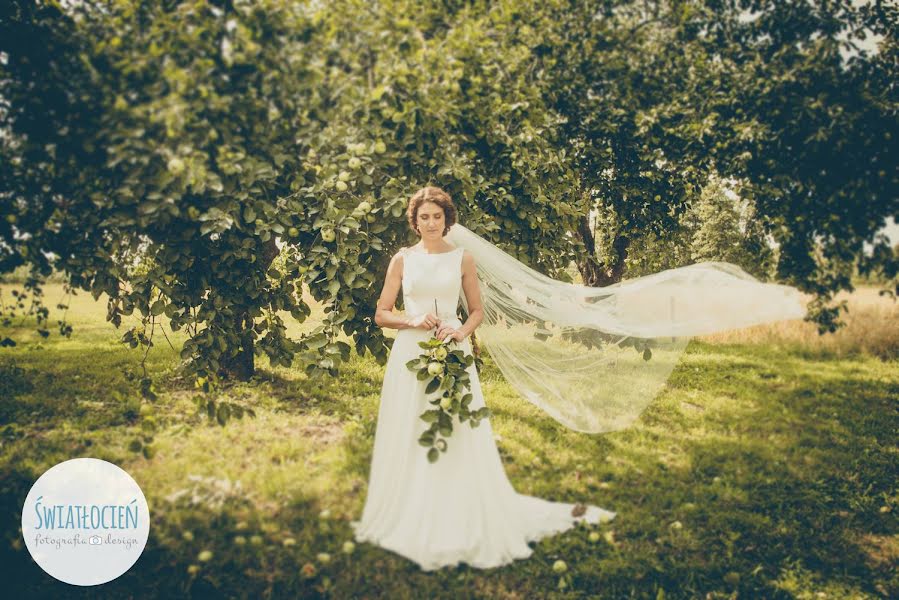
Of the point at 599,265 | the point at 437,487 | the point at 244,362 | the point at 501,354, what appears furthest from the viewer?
the point at 599,265

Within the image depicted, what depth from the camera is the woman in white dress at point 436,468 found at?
2.76 m

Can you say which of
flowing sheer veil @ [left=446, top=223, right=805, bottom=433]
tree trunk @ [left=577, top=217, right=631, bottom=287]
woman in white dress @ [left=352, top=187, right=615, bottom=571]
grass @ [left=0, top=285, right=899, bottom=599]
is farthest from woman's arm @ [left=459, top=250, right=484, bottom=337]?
tree trunk @ [left=577, top=217, right=631, bottom=287]

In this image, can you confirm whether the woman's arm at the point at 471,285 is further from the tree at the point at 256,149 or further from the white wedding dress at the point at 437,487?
the tree at the point at 256,149

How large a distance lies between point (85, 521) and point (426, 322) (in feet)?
7.20

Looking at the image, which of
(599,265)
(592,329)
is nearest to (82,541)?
(592,329)

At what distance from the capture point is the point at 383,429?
3061mm

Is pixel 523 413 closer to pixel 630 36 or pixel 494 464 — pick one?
pixel 494 464

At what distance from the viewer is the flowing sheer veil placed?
3223mm

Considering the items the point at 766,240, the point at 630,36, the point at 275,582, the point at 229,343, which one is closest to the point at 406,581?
the point at 275,582

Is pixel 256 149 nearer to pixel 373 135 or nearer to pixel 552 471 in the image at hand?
pixel 373 135

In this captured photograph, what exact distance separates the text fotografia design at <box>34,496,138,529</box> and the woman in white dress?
49.2 inches

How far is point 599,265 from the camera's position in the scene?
17.7 ft

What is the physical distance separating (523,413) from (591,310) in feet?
4.46

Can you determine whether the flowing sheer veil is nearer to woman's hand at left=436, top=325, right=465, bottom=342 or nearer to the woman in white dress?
the woman in white dress
